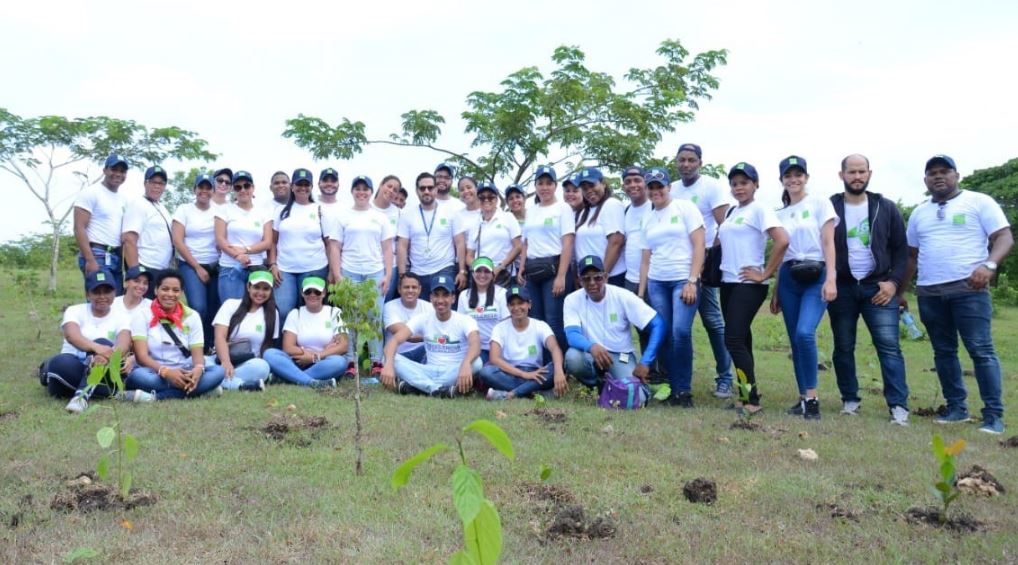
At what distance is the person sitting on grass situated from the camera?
7199 mm

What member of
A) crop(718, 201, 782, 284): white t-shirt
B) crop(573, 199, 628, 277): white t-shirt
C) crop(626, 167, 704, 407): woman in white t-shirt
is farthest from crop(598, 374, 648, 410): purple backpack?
crop(573, 199, 628, 277): white t-shirt

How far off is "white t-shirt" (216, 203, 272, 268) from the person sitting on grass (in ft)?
9.13

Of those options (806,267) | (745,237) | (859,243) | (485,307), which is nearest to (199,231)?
(485,307)

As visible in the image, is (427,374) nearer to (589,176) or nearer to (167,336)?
(167,336)

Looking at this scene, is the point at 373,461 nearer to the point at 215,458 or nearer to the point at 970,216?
the point at 215,458

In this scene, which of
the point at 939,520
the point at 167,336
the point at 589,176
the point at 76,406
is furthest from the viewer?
the point at 589,176

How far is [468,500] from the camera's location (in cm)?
161

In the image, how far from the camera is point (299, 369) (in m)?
7.69

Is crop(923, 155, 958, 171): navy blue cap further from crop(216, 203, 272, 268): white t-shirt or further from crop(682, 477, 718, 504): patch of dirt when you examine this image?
crop(216, 203, 272, 268): white t-shirt

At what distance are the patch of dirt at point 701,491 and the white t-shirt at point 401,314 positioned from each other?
168 inches

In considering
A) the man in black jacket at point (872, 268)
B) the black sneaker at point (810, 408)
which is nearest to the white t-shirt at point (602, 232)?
the man in black jacket at point (872, 268)

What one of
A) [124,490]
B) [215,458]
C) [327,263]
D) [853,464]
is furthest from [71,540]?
[327,263]

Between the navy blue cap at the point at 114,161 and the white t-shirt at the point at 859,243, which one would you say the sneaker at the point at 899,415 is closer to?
the white t-shirt at the point at 859,243

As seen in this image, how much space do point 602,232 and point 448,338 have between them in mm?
1904
